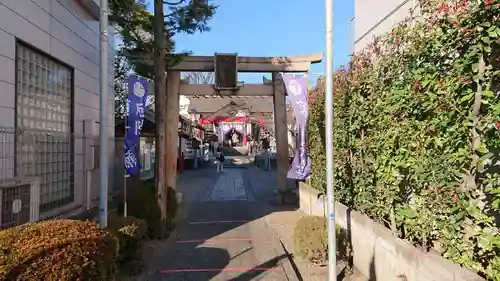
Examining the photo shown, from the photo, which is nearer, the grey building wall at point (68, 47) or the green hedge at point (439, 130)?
the green hedge at point (439, 130)

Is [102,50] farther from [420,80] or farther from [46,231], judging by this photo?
[420,80]

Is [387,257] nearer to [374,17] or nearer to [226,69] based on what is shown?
[374,17]

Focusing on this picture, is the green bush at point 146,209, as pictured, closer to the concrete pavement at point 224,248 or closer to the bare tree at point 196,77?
the concrete pavement at point 224,248

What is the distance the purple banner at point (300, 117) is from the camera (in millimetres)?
11617

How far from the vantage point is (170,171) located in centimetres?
1507

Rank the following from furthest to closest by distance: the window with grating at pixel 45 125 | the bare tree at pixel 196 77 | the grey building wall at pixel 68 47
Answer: the bare tree at pixel 196 77 < the window with grating at pixel 45 125 < the grey building wall at pixel 68 47

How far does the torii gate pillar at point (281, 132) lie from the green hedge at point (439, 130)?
952 centimetres

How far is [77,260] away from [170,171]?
36.0ft

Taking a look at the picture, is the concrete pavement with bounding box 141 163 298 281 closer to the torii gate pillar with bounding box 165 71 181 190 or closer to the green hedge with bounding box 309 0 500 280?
the torii gate pillar with bounding box 165 71 181 190

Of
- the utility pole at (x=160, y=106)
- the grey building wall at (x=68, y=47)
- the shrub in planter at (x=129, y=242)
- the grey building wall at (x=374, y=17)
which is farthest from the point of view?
the utility pole at (x=160, y=106)

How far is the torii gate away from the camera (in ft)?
49.9

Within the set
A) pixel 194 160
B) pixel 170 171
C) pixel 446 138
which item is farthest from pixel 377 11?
pixel 194 160

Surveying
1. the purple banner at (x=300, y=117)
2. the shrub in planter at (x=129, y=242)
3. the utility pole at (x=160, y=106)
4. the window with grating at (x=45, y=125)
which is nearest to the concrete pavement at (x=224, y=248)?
the shrub in planter at (x=129, y=242)

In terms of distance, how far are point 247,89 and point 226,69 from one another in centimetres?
143
